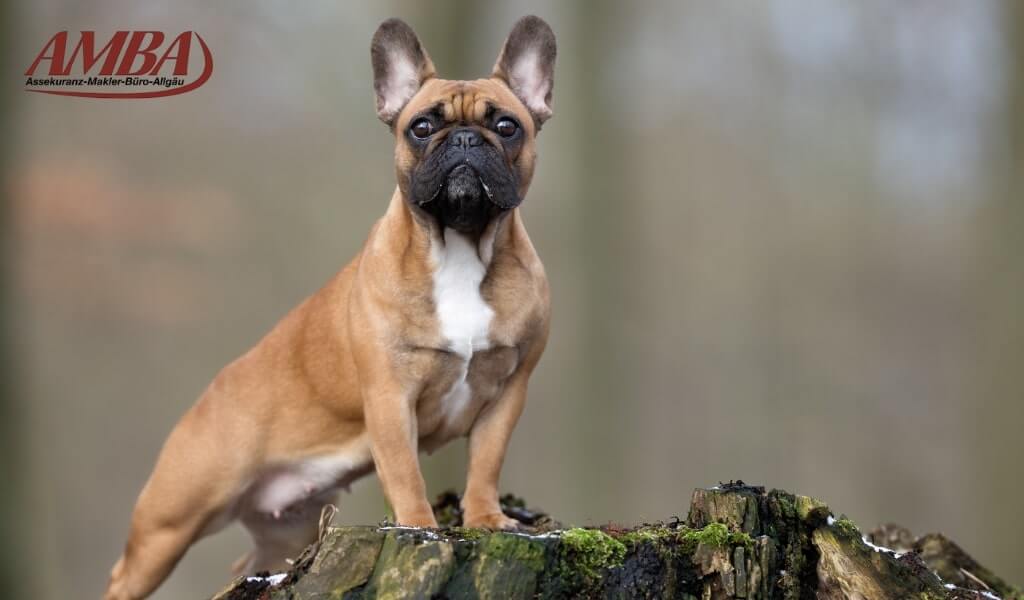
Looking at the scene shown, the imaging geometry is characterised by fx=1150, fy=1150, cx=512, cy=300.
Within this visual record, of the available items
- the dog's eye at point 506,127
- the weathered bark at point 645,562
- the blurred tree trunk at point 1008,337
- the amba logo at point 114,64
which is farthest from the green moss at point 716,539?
the blurred tree trunk at point 1008,337

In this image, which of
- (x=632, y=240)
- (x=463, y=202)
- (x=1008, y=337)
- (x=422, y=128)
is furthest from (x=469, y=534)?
(x=632, y=240)

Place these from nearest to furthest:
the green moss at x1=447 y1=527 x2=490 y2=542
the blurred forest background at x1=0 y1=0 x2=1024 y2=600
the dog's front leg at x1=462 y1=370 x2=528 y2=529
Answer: the green moss at x1=447 y1=527 x2=490 y2=542, the dog's front leg at x1=462 y1=370 x2=528 y2=529, the blurred forest background at x1=0 y1=0 x2=1024 y2=600

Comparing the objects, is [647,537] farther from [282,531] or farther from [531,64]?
[282,531]

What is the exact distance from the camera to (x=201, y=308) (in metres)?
10.8

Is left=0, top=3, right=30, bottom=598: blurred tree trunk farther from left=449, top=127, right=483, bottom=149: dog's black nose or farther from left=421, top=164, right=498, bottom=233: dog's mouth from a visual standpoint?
left=449, top=127, right=483, bottom=149: dog's black nose

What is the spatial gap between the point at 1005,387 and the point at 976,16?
326 cm

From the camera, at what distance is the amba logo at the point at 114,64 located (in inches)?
318

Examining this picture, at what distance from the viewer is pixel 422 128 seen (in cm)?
462

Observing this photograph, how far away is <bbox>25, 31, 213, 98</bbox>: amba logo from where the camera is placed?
8.07m

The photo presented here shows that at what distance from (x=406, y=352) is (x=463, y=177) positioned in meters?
0.77

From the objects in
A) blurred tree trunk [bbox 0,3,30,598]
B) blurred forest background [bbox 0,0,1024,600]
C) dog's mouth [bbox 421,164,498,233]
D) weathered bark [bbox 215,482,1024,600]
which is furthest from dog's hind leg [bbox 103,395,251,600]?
blurred forest background [bbox 0,0,1024,600]

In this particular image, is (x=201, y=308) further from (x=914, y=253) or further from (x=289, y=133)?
(x=914, y=253)

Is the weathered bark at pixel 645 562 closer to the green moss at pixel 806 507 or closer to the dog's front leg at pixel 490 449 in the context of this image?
the green moss at pixel 806 507

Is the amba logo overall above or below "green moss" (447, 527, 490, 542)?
above
